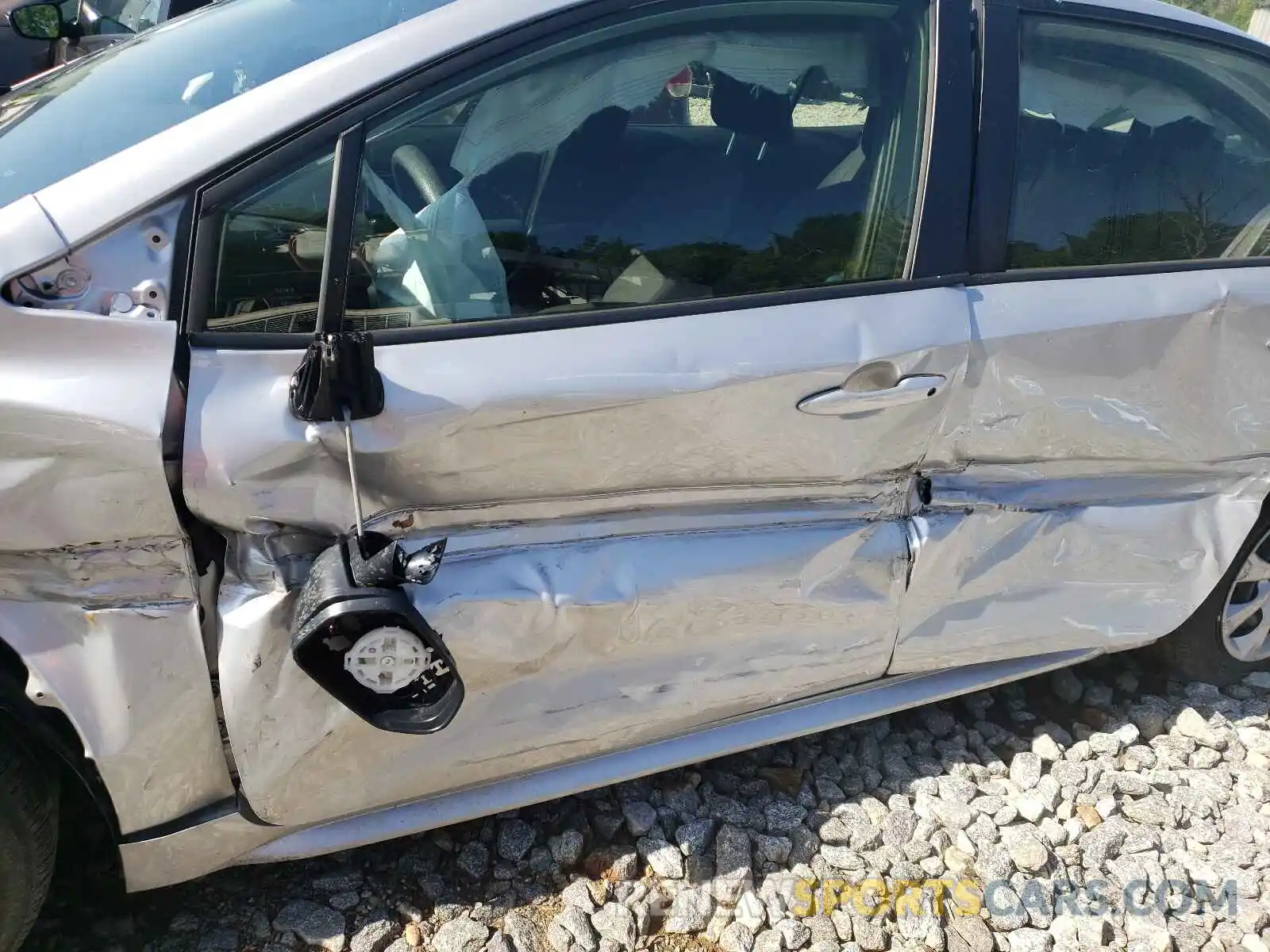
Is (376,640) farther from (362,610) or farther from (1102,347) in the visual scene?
(1102,347)

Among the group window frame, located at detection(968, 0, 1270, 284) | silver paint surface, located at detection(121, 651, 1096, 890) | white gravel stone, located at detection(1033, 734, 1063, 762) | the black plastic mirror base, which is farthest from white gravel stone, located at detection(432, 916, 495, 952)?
the black plastic mirror base

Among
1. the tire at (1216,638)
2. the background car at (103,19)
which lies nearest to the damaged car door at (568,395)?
the tire at (1216,638)

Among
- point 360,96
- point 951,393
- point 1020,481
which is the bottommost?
point 1020,481

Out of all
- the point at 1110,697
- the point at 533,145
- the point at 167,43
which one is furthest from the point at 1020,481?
the point at 167,43

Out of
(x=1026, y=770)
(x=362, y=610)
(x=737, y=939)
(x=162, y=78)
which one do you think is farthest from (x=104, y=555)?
(x=1026, y=770)

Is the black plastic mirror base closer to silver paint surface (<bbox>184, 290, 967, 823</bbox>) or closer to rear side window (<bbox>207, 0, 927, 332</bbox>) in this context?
rear side window (<bbox>207, 0, 927, 332</bbox>)

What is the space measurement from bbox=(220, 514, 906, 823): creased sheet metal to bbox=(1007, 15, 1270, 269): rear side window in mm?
798

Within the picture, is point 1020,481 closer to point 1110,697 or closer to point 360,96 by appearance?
point 1110,697

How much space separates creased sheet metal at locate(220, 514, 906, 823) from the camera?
1.75 metres

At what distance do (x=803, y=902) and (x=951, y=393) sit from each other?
1.14 m

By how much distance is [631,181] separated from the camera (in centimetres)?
193

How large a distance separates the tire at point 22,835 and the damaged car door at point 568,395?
35cm

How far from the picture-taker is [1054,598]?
238 centimetres

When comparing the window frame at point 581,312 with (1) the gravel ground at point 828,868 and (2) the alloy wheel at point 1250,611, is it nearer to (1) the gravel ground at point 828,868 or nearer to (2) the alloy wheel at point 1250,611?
(1) the gravel ground at point 828,868
